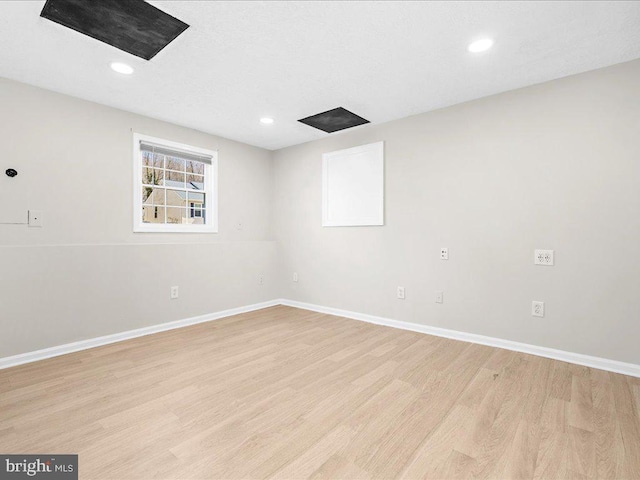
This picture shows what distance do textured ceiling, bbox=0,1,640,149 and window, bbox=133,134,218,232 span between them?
57 centimetres

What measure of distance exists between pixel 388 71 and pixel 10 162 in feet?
11.1

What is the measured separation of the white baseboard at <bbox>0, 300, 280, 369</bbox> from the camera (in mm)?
2680

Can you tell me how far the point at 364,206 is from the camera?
4035 millimetres

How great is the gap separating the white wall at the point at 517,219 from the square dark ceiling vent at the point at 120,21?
Answer: 2.51 metres

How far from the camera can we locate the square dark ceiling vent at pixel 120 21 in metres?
1.87

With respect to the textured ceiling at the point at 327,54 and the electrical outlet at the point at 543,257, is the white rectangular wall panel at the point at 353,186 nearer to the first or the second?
the textured ceiling at the point at 327,54

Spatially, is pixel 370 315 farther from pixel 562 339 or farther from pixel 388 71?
pixel 388 71

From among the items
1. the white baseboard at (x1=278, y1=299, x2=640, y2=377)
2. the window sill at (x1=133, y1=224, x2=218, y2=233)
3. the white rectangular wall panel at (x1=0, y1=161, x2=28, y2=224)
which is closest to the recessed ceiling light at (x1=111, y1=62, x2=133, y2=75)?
the white rectangular wall panel at (x1=0, y1=161, x2=28, y2=224)

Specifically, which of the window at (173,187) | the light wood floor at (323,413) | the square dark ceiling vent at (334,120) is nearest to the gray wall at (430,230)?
the window at (173,187)

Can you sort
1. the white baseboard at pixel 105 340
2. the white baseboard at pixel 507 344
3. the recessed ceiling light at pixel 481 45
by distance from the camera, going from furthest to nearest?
the white baseboard at pixel 105 340
the white baseboard at pixel 507 344
the recessed ceiling light at pixel 481 45

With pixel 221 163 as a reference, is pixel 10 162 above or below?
below

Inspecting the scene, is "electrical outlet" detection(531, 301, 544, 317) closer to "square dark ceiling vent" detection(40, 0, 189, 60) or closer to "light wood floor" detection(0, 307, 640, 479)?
"light wood floor" detection(0, 307, 640, 479)

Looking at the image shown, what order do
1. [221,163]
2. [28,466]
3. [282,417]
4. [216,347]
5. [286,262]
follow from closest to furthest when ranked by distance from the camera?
[28,466], [282,417], [216,347], [221,163], [286,262]

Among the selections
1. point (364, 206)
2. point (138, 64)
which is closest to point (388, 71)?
point (364, 206)
